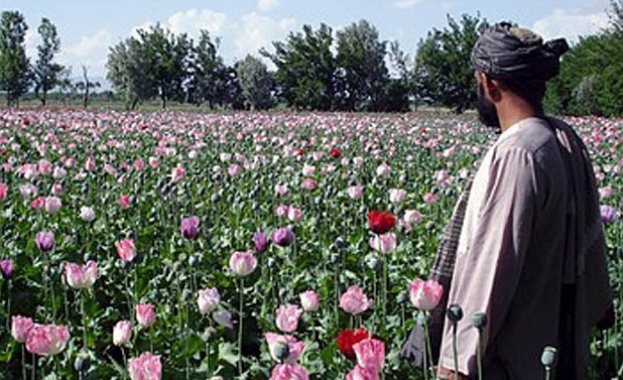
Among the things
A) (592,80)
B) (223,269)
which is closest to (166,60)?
(592,80)

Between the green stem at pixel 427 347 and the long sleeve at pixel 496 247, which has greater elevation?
the long sleeve at pixel 496 247

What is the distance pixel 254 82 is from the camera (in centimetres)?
4375

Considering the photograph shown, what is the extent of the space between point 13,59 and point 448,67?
22.6 m

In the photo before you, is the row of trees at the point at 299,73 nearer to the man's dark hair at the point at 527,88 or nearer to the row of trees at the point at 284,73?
the row of trees at the point at 284,73

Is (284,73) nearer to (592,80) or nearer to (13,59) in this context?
(13,59)

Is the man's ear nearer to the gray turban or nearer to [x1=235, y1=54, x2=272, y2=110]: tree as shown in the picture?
the gray turban

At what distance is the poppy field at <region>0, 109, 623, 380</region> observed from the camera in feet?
11.0

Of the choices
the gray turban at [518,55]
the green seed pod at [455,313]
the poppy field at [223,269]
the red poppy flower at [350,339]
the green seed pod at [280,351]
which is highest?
the gray turban at [518,55]

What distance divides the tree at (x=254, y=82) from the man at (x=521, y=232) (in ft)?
132

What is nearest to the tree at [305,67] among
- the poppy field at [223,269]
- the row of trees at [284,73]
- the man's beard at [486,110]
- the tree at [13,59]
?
the row of trees at [284,73]

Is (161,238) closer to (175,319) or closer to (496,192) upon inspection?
(175,319)

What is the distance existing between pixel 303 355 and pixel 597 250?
114cm

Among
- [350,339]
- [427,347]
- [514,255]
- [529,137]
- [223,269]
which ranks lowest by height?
[223,269]

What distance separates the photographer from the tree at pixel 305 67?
158 ft
